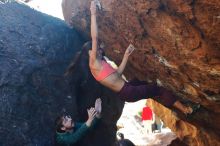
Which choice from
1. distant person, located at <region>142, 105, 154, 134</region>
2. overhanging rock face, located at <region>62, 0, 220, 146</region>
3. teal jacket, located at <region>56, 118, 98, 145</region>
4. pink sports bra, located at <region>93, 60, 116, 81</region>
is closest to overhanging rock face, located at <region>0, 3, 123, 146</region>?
teal jacket, located at <region>56, 118, 98, 145</region>

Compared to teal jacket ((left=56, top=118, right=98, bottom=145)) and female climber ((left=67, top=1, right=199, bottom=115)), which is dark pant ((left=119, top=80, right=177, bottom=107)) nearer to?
female climber ((left=67, top=1, right=199, bottom=115))

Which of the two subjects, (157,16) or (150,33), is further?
(150,33)

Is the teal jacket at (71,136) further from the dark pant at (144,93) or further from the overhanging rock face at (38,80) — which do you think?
the dark pant at (144,93)

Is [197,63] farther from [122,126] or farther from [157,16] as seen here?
[122,126]

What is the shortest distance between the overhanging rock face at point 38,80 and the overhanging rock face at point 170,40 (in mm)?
923

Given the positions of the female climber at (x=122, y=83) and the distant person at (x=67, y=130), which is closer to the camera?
the distant person at (x=67, y=130)

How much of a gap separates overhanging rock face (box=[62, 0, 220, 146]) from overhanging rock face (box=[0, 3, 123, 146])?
3.03 ft

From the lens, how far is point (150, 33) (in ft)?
21.4

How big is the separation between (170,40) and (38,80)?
3045 millimetres

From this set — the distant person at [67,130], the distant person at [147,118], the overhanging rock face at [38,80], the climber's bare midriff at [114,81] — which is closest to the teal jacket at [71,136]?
the distant person at [67,130]

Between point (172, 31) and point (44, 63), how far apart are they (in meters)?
3.15

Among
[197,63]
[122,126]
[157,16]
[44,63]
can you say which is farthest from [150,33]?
[122,126]

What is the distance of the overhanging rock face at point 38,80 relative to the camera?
630 centimetres

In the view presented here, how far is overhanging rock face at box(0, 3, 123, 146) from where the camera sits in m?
6.30
